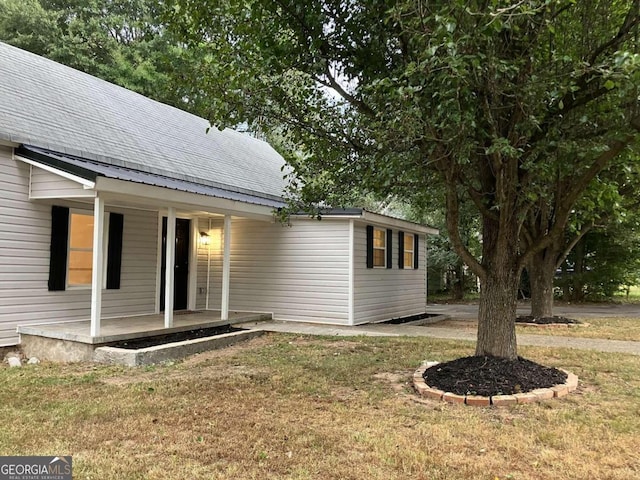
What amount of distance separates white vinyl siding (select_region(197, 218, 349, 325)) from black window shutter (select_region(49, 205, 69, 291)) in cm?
372

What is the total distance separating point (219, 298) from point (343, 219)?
362 cm

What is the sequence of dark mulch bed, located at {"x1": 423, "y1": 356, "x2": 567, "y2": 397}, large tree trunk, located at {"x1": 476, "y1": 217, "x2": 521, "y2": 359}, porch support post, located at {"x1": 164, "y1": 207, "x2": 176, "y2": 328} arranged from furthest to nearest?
porch support post, located at {"x1": 164, "y1": 207, "x2": 176, "y2": 328} → large tree trunk, located at {"x1": 476, "y1": 217, "x2": 521, "y2": 359} → dark mulch bed, located at {"x1": 423, "y1": 356, "x2": 567, "y2": 397}

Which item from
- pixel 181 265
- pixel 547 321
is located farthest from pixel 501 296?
pixel 181 265

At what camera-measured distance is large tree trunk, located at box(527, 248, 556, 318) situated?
11.7 metres

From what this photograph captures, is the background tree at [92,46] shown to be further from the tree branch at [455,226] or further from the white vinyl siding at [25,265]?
the tree branch at [455,226]

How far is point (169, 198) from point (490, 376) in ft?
17.9

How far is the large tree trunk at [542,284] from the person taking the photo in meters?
11.7

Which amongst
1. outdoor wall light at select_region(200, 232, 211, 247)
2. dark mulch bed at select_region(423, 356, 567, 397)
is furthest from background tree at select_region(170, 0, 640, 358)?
outdoor wall light at select_region(200, 232, 211, 247)

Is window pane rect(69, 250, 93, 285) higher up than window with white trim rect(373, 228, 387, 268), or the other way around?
window with white trim rect(373, 228, 387, 268)

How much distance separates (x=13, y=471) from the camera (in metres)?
3.22

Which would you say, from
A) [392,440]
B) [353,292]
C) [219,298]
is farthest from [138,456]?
[219,298]

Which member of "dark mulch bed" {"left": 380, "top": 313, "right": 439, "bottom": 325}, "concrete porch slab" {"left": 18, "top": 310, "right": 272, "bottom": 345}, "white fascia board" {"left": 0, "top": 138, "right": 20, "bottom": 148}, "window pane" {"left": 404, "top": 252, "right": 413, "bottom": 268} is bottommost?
"dark mulch bed" {"left": 380, "top": 313, "right": 439, "bottom": 325}

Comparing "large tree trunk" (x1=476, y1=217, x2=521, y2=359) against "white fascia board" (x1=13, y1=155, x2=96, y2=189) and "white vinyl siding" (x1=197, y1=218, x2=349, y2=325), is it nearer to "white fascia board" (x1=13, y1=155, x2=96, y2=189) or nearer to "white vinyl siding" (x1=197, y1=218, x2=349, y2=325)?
"white vinyl siding" (x1=197, y1=218, x2=349, y2=325)

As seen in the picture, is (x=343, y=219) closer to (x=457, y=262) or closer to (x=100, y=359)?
(x=100, y=359)
